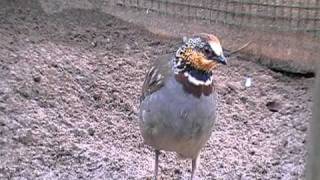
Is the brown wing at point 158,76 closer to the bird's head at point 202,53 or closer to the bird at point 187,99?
the bird at point 187,99

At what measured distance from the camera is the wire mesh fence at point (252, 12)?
4.95m

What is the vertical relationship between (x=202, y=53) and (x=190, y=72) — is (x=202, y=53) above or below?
above

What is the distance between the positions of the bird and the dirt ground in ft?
1.84

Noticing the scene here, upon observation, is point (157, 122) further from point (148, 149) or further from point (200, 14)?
point (200, 14)

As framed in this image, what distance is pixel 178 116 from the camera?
3250mm

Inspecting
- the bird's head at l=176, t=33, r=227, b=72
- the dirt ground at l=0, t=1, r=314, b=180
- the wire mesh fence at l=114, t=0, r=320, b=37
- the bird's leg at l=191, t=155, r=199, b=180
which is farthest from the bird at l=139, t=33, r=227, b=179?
the wire mesh fence at l=114, t=0, r=320, b=37

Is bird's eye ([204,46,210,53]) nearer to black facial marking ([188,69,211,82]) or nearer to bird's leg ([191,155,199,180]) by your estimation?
black facial marking ([188,69,211,82])

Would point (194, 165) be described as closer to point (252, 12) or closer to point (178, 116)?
point (178, 116)

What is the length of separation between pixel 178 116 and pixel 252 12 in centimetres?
215

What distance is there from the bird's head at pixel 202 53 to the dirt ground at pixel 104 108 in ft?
2.80

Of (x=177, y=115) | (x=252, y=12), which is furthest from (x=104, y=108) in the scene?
(x=252, y=12)

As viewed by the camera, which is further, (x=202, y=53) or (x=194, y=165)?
(x=194, y=165)

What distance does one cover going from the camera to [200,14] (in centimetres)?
534

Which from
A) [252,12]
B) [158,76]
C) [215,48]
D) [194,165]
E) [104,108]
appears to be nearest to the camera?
[215,48]
